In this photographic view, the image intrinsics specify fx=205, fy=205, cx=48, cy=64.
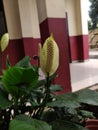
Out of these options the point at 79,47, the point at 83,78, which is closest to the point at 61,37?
the point at 83,78

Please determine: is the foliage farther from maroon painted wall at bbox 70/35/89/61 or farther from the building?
maroon painted wall at bbox 70/35/89/61

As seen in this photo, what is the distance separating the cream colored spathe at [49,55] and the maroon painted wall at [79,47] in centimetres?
663

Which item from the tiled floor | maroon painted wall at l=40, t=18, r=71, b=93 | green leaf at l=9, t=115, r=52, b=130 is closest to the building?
maroon painted wall at l=40, t=18, r=71, b=93

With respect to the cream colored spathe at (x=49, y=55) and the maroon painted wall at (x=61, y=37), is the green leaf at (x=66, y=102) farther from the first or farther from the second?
the maroon painted wall at (x=61, y=37)

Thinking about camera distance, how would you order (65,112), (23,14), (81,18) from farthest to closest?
(81,18)
(23,14)
(65,112)

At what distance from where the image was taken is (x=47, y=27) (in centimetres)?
320

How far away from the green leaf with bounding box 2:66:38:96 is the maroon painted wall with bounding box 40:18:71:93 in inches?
99.8

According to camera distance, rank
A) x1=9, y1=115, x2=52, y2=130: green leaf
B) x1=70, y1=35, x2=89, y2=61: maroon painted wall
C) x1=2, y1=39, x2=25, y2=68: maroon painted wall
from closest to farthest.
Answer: x1=9, y1=115, x2=52, y2=130: green leaf → x1=2, y1=39, x2=25, y2=68: maroon painted wall → x1=70, y1=35, x2=89, y2=61: maroon painted wall

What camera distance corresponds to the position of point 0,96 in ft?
2.42

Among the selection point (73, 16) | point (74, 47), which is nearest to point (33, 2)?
point (73, 16)

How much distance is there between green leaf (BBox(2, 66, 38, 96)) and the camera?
2.13 ft

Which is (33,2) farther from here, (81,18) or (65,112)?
(65,112)

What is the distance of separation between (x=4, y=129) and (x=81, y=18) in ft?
21.6

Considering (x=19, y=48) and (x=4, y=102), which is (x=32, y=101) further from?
(x=19, y=48)
